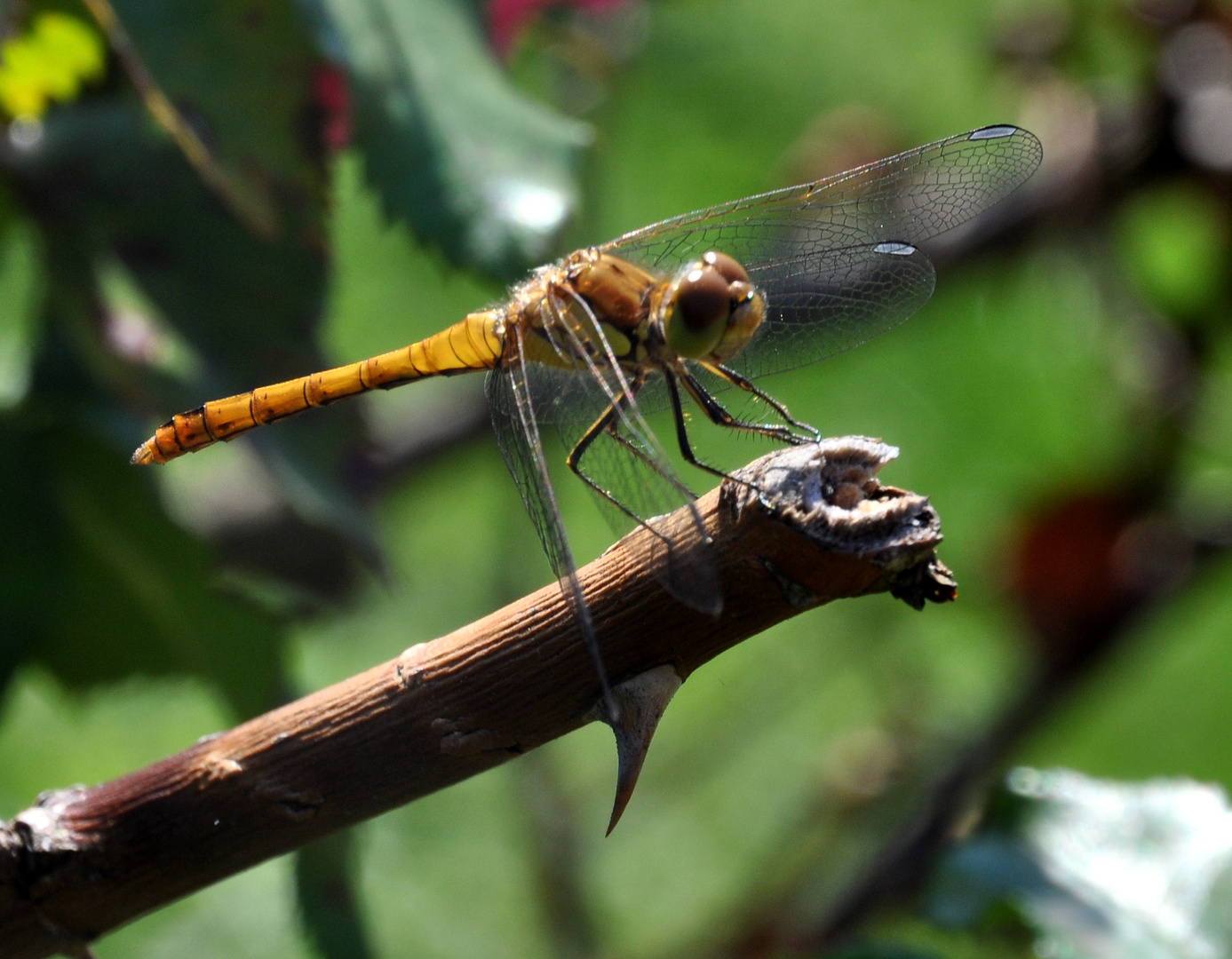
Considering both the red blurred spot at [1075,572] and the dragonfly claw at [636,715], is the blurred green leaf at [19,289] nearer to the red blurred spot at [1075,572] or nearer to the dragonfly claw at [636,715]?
the dragonfly claw at [636,715]

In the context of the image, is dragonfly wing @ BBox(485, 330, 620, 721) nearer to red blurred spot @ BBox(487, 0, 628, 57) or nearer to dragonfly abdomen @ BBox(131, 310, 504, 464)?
dragonfly abdomen @ BBox(131, 310, 504, 464)

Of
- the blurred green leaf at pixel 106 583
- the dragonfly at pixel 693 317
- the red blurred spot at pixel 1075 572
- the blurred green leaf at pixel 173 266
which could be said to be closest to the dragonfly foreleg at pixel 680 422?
the dragonfly at pixel 693 317

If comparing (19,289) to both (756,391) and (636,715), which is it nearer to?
(756,391)

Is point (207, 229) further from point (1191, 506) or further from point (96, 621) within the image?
point (1191, 506)

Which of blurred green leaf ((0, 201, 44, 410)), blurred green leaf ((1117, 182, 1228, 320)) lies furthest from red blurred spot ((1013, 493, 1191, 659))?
blurred green leaf ((0, 201, 44, 410))

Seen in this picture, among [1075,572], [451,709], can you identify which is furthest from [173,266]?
[1075,572]

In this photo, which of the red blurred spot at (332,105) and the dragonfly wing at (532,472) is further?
the red blurred spot at (332,105)
